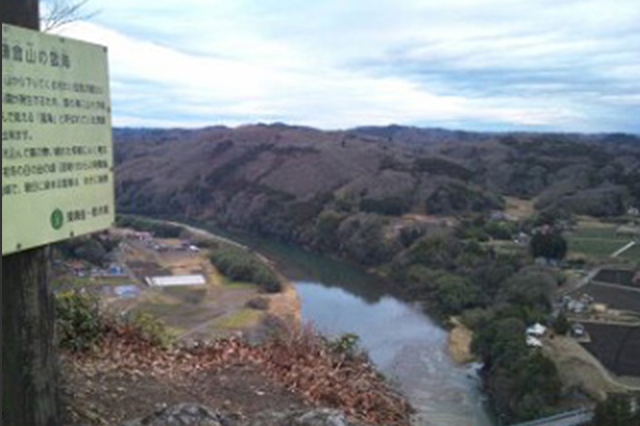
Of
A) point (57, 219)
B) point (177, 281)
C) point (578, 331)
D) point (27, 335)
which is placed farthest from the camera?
point (177, 281)

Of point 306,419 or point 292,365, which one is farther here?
point 292,365

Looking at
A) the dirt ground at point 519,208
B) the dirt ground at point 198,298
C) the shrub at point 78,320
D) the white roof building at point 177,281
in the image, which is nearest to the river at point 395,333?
the dirt ground at point 198,298

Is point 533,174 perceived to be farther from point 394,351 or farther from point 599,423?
point 599,423

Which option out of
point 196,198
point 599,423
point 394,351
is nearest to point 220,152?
point 196,198

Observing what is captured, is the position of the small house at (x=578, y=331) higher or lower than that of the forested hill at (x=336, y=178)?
lower

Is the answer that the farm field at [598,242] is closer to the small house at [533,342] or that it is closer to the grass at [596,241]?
the grass at [596,241]

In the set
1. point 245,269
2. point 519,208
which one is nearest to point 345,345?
point 245,269

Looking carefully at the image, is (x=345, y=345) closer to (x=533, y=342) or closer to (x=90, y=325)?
(x=90, y=325)
